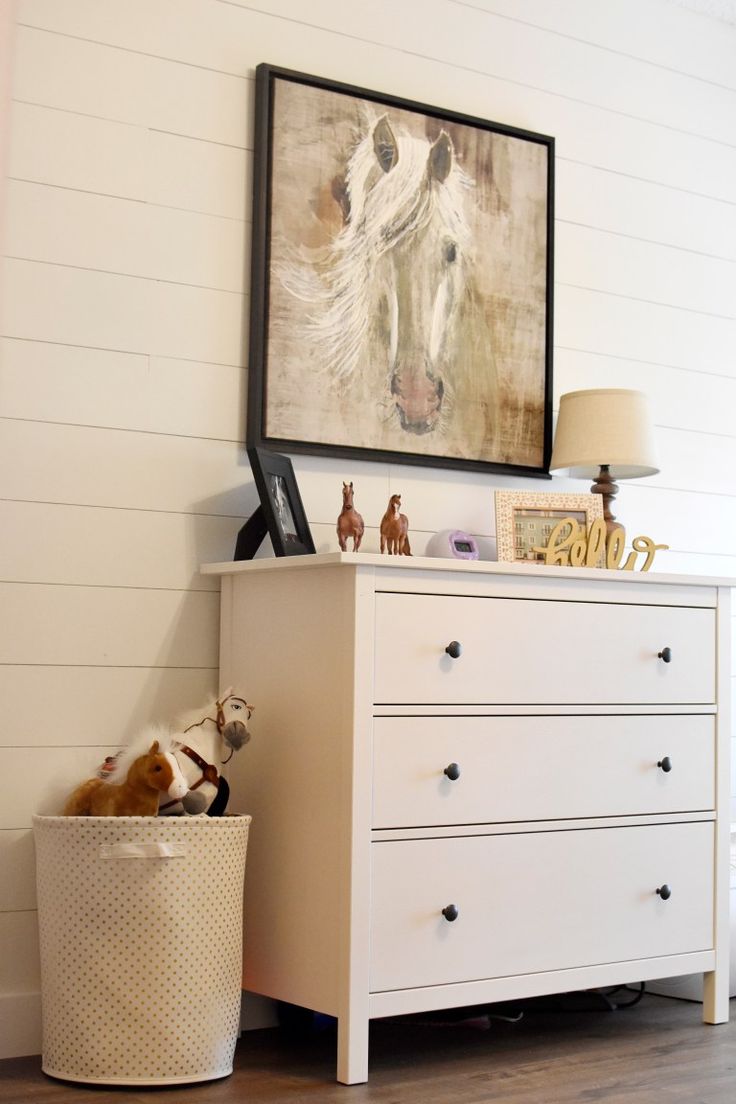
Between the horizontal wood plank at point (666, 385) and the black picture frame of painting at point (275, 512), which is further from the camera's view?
the horizontal wood plank at point (666, 385)

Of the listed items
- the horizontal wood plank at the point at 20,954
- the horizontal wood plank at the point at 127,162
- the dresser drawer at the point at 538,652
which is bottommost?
the horizontal wood plank at the point at 20,954

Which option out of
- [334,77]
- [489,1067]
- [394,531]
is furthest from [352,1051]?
[334,77]

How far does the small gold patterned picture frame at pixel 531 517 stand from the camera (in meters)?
2.46

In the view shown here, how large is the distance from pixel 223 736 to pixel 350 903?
0.38 metres

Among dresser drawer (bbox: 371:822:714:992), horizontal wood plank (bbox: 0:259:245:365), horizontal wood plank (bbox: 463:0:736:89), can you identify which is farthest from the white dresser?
horizontal wood plank (bbox: 463:0:736:89)

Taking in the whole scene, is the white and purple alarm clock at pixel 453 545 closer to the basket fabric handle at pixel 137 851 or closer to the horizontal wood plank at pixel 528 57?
the basket fabric handle at pixel 137 851

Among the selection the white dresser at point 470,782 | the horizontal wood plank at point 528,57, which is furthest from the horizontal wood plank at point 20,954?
the horizontal wood plank at point 528,57

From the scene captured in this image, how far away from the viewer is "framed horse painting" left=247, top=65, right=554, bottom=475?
2.42 metres

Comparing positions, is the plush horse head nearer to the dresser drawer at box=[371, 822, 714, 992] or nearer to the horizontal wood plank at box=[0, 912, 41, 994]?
the dresser drawer at box=[371, 822, 714, 992]

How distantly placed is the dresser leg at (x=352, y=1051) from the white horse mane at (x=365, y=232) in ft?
4.06

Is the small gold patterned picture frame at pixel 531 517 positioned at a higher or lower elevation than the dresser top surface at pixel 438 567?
higher

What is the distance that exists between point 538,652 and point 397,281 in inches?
35.1

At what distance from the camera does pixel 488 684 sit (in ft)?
6.84

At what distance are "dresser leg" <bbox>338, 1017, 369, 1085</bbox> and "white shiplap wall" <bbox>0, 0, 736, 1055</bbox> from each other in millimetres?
557
